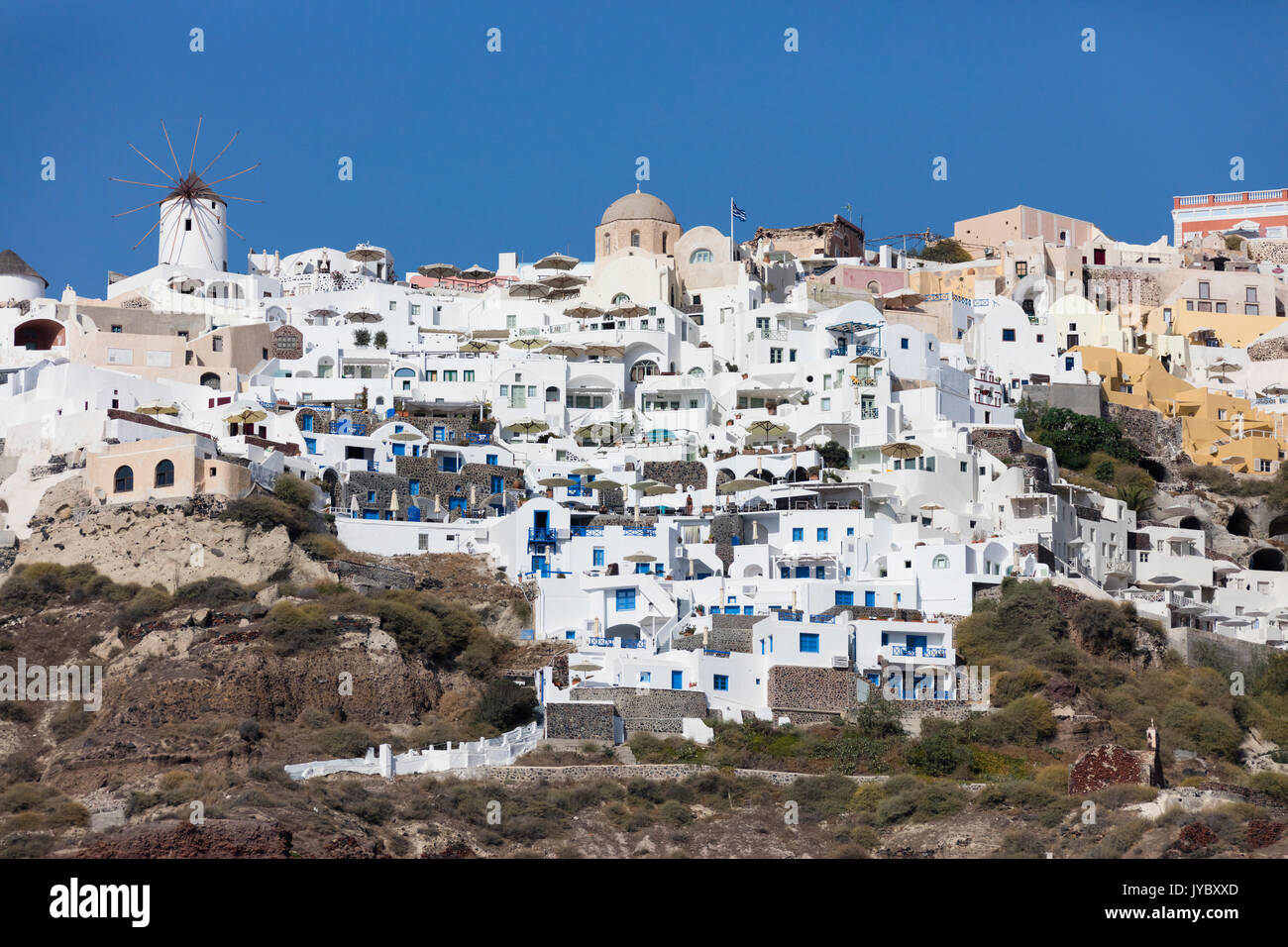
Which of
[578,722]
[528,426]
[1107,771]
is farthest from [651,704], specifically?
[528,426]

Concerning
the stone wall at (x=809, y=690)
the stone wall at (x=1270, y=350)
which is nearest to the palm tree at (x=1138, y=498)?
the stone wall at (x=1270, y=350)

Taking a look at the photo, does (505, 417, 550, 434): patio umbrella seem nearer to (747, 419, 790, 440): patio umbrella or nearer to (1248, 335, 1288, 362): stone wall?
(747, 419, 790, 440): patio umbrella

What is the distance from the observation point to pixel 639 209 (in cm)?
7844

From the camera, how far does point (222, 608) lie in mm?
45531

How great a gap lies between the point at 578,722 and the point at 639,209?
1582 inches

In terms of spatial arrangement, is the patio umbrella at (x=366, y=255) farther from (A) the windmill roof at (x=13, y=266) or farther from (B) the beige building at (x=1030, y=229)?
(B) the beige building at (x=1030, y=229)

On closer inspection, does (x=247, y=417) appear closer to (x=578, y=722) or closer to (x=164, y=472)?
(x=164, y=472)

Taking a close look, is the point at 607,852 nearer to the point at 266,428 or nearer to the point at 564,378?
the point at 266,428

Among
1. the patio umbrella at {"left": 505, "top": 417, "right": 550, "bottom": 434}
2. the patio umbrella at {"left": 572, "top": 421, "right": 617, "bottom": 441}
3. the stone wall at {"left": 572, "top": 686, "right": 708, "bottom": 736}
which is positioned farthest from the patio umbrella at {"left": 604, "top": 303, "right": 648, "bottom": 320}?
the stone wall at {"left": 572, "top": 686, "right": 708, "bottom": 736}

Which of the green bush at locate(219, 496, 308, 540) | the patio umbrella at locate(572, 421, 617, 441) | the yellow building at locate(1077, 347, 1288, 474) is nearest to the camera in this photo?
the green bush at locate(219, 496, 308, 540)

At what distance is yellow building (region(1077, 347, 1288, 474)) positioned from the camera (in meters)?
63.2

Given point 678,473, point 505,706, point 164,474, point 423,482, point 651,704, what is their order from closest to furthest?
point 505,706, point 651,704, point 164,474, point 423,482, point 678,473

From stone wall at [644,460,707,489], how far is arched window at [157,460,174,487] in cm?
1507
